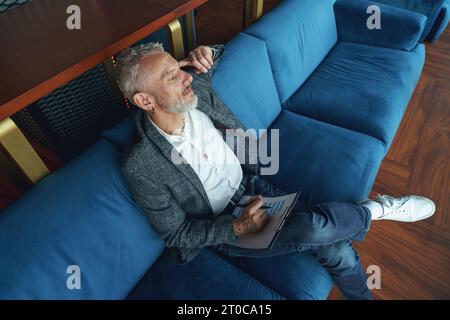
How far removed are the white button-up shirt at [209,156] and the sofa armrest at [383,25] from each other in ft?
4.58

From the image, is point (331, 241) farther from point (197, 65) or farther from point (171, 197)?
point (197, 65)

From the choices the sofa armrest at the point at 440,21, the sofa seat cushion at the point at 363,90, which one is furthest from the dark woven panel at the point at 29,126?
the sofa armrest at the point at 440,21

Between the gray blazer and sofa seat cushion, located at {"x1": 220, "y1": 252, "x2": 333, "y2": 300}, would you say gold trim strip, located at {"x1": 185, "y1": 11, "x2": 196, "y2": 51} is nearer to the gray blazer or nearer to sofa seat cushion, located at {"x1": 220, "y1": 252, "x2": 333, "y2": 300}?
the gray blazer

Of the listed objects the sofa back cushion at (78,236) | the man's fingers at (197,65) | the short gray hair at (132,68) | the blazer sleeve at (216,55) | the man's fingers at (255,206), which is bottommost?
the man's fingers at (255,206)

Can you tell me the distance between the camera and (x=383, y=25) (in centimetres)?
186

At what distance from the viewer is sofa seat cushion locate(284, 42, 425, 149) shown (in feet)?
4.89

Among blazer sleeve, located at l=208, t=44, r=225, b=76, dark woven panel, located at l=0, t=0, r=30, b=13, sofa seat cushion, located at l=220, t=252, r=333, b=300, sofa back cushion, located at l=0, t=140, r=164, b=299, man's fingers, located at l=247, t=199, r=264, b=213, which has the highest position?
dark woven panel, located at l=0, t=0, r=30, b=13

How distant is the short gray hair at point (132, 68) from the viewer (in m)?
0.91

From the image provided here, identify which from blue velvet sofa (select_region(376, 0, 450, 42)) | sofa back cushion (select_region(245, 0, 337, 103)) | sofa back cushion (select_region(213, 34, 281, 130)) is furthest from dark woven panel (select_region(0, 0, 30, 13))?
blue velvet sofa (select_region(376, 0, 450, 42))

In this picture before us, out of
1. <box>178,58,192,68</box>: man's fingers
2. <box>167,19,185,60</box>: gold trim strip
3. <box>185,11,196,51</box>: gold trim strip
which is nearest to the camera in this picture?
<box>178,58,192,68</box>: man's fingers

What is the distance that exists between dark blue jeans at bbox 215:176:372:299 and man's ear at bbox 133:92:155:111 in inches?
21.3

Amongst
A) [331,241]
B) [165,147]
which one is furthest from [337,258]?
[165,147]

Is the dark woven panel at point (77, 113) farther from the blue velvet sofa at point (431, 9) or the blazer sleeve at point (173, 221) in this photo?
the blue velvet sofa at point (431, 9)

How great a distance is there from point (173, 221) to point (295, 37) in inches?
47.7
